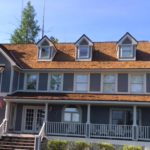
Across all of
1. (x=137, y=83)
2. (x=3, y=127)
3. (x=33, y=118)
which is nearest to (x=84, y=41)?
(x=137, y=83)

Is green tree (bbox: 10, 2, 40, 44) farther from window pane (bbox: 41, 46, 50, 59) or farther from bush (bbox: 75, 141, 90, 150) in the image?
bush (bbox: 75, 141, 90, 150)

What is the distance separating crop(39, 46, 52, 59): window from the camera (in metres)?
32.3

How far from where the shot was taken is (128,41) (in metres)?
30.8

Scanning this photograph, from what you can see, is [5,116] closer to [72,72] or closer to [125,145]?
[72,72]

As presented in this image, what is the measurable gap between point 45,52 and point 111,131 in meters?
9.71

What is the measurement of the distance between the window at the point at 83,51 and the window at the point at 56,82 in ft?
8.70

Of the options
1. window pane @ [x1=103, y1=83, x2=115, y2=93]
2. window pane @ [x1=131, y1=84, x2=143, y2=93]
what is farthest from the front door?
window pane @ [x1=131, y1=84, x2=143, y2=93]

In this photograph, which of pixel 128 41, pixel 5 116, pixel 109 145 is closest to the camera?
pixel 109 145

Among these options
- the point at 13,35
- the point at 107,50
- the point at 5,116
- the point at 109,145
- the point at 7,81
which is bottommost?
the point at 109,145

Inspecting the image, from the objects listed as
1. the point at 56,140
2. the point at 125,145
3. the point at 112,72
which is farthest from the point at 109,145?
the point at 112,72

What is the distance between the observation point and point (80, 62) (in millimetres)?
31141

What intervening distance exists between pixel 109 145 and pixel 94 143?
1365mm

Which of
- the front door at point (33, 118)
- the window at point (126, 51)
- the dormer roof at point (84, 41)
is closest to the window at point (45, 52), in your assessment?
the dormer roof at point (84, 41)

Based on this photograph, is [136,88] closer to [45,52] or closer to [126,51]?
[126,51]
